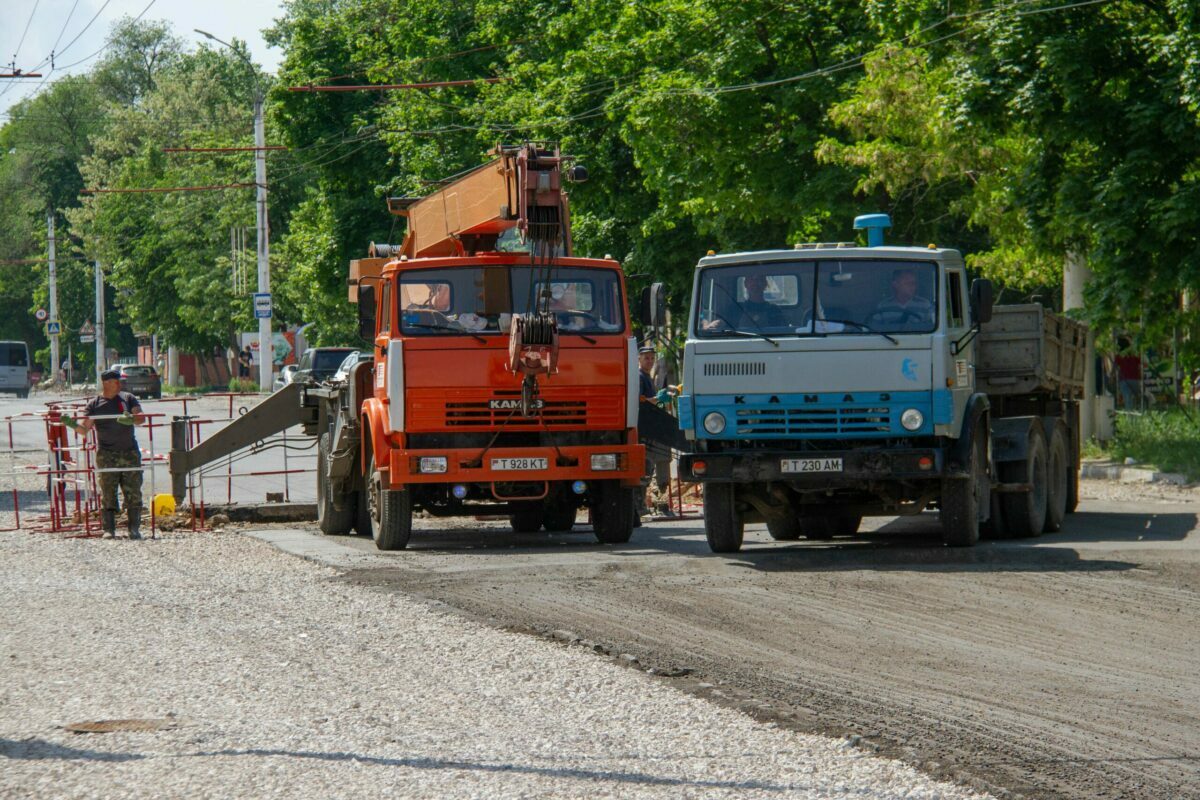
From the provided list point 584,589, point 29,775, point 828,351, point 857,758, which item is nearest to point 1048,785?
point 857,758

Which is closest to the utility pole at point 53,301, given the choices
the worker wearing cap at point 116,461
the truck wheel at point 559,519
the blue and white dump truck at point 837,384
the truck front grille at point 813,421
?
the worker wearing cap at point 116,461

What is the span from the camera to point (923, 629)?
1035cm

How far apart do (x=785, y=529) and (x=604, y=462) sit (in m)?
1.96

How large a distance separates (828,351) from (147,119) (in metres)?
74.7

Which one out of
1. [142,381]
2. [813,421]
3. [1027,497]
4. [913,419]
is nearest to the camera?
[913,419]

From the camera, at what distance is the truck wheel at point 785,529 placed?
16.5 m

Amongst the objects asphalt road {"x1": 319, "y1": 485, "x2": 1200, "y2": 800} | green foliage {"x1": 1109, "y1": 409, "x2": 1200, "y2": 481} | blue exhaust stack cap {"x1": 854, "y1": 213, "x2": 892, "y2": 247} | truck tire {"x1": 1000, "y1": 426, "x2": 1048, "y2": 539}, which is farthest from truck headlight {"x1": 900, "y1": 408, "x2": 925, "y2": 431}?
green foliage {"x1": 1109, "y1": 409, "x2": 1200, "y2": 481}

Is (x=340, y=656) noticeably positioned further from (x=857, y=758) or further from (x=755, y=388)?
(x=755, y=388)

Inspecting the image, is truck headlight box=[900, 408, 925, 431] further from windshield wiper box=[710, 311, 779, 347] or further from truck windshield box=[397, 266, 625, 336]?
truck windshield box=[397, 266, 625, 336]

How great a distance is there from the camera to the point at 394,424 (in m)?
15.8

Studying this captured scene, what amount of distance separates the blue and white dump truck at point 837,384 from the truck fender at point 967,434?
12 millimetres

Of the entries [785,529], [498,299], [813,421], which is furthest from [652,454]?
[813,421]

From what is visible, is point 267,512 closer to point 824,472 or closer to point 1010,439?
point 824,472

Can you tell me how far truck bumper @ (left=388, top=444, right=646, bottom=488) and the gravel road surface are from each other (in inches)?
139
